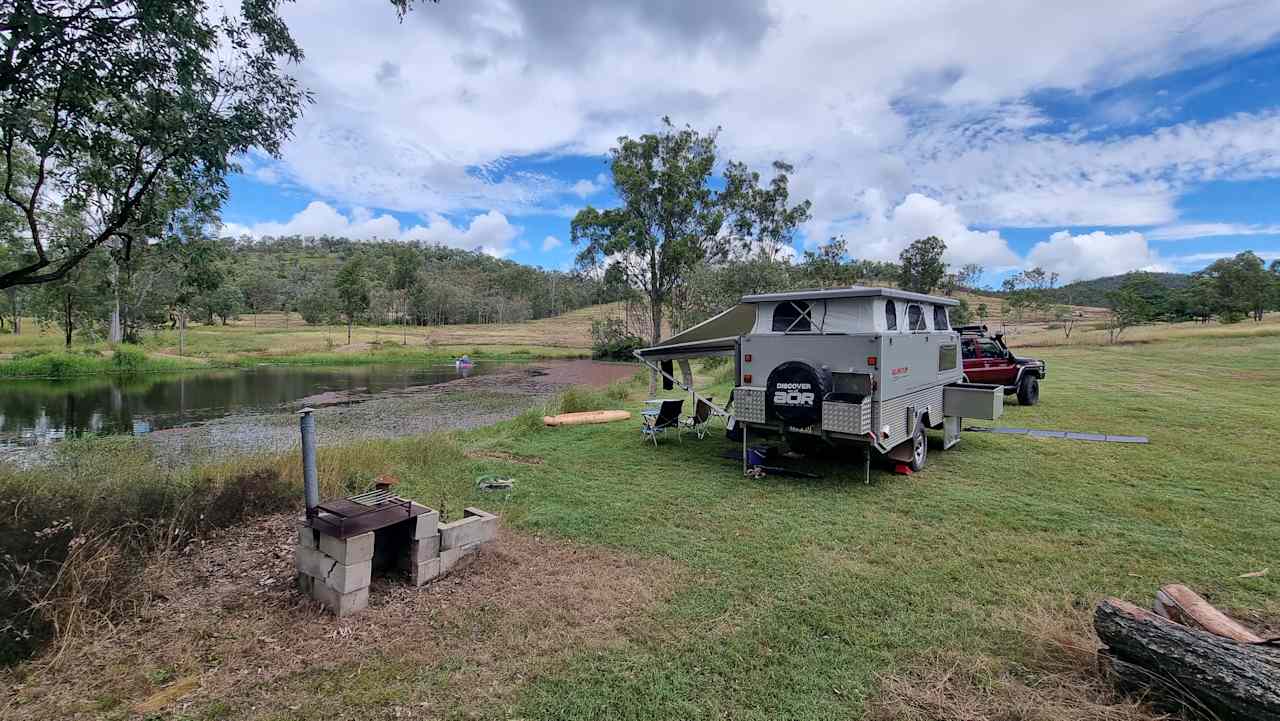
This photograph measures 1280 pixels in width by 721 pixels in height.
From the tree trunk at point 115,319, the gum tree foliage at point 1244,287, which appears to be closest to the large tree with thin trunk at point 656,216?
the tree trunk at point 115,319

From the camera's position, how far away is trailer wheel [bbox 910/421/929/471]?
308 inches

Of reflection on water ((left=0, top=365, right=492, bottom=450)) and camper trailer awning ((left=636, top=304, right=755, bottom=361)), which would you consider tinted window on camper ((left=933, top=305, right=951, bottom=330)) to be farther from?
reflection on water ((left=0, top=365, right=492, bottom=450))

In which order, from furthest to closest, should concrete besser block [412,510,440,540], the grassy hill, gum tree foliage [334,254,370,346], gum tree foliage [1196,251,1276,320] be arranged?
the grassy hill < gum tree foliage [334,254,370,346] < gum tree foliage [1196,251,1276,320] < concrete besser block [412,510,440,540]

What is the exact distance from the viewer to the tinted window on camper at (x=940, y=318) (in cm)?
906

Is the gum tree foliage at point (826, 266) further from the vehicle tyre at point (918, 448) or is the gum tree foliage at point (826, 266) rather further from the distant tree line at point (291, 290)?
the vehicle tyre at point (918, 448)

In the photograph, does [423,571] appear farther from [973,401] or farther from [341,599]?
[973,401]

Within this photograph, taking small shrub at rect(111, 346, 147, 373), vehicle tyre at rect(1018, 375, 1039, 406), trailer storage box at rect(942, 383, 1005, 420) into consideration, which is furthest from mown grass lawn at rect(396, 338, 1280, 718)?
small shrub at rect(111, 346, 147, 373)

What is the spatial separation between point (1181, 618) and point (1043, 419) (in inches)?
400

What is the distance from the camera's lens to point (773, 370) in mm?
7535

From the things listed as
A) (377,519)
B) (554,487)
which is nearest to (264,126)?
(377,519)

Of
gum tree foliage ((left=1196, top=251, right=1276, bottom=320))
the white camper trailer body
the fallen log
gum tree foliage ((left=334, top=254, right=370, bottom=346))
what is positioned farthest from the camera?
gum tree foliage ((left=334, top=254, right=370, bottom=346))

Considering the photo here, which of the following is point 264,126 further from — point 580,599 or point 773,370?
point 773,370

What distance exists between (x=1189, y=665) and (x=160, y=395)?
106 ft

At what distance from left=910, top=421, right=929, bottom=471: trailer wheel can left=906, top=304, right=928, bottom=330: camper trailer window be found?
4.61 feet
